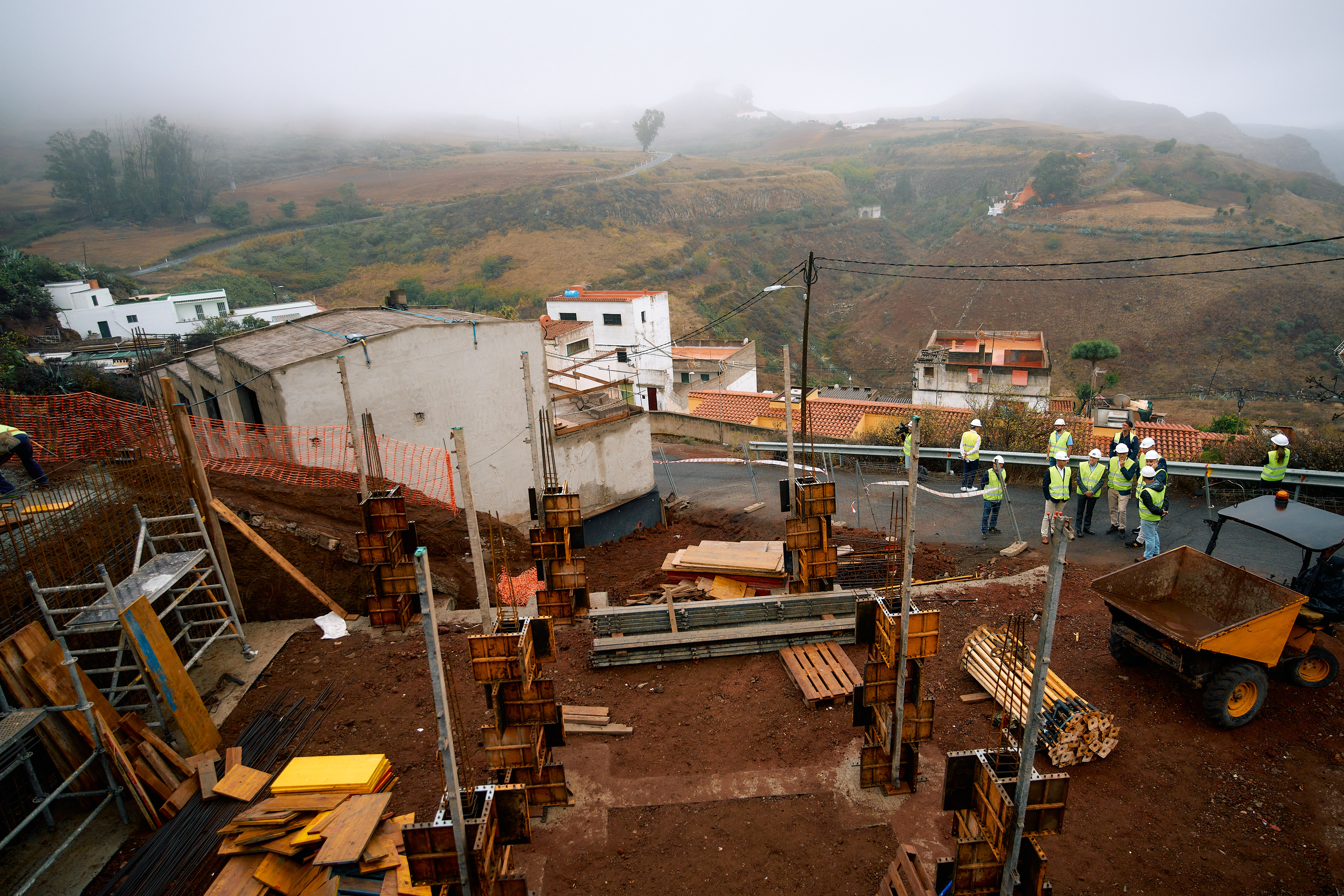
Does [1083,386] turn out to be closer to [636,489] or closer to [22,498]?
[636,489]

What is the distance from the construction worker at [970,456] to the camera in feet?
46.6

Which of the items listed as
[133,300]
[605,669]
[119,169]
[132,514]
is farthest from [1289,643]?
[119,169]

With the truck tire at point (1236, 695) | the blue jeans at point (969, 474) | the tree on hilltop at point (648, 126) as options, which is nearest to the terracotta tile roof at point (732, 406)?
the blue jeans at point (969, 474)

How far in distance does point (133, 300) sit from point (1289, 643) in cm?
6107

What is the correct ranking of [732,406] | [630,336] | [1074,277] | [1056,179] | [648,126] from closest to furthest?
[732,406], [630,336], [1074,277], [1056,179], [648,126]

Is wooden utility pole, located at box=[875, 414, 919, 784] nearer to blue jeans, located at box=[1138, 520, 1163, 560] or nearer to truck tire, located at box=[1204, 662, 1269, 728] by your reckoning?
truck tire, located at box=[1204, 662, 1269, 728]

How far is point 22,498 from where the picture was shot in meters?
9.39

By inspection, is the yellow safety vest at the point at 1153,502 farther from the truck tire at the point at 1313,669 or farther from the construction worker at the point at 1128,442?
the truck tire at the point at 1313,669

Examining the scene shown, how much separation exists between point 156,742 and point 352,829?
9.93ft

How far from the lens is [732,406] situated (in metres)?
29.4

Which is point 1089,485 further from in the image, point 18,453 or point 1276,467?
point 18,453

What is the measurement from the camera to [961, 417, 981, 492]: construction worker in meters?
14.2

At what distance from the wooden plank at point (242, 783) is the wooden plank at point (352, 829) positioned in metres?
1.41

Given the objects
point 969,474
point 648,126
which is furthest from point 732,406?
point 648,126
